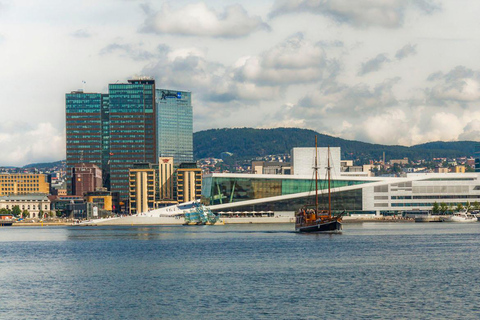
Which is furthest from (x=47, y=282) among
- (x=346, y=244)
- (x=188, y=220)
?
(x=188, y=220)

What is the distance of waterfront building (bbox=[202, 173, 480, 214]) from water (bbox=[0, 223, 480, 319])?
10508 cm

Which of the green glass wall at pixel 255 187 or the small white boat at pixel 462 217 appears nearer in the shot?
the small white boat at pixel 462 217

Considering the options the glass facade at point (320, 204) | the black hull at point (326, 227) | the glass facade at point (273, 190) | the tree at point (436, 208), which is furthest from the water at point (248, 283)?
the tree at point (436, 208)

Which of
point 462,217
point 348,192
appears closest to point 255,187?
point 348,192

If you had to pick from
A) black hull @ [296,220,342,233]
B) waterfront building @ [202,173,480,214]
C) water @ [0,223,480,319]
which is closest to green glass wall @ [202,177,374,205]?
waterfront building @ [202,173,480,214]

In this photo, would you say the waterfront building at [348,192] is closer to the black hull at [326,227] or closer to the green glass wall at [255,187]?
the green glass wall at [255,187]

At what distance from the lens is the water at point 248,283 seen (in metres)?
43.2

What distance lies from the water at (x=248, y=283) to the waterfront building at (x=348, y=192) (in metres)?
105

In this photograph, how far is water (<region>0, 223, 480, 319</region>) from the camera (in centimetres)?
4319

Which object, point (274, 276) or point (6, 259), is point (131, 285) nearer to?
point (274, 276)

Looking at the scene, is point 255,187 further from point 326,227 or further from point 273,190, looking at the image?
point 326,227

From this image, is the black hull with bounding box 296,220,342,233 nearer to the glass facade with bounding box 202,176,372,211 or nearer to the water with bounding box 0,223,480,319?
the water with bounding box 0,223,480,319

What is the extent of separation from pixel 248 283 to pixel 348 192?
143084mm

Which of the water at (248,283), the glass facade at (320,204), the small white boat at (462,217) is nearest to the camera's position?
the water at (248,283)
